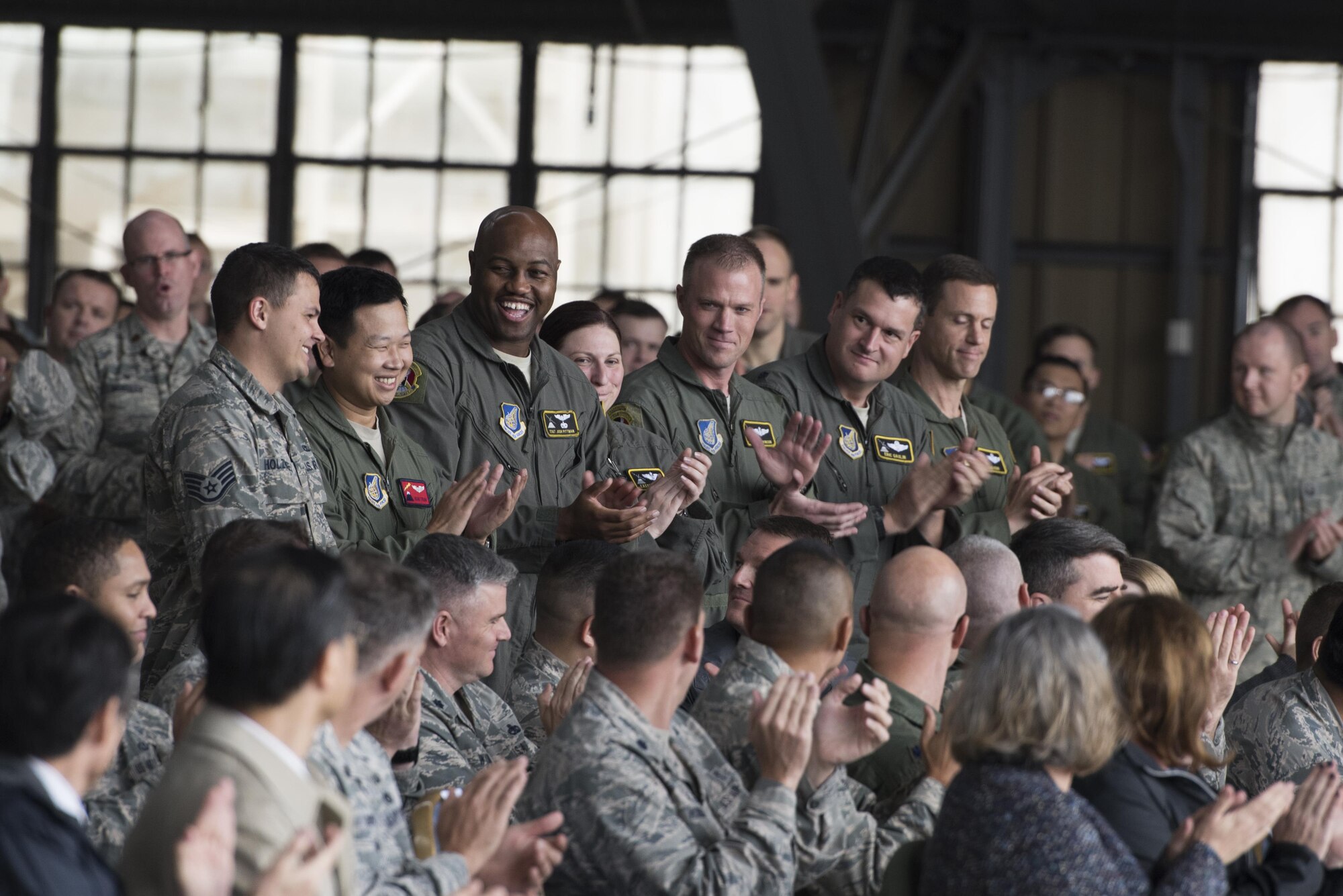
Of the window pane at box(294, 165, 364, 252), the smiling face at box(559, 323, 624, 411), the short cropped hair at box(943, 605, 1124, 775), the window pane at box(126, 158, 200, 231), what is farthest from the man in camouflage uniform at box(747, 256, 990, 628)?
the window pane at box(126, 158, 200, 231)

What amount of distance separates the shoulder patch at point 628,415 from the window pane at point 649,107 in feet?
21.6

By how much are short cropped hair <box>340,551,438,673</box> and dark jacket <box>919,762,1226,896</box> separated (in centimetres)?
84

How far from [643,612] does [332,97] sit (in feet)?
29.4

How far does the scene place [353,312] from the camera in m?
3.85

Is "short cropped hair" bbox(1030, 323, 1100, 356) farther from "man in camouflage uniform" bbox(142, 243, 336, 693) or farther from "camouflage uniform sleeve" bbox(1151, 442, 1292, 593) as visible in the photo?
"man in camouflage uniform" bbox(142, 243, 336, 693)

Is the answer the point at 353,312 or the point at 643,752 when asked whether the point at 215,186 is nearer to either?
the point at 353,312

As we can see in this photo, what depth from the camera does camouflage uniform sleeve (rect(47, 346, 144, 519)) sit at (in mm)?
5172

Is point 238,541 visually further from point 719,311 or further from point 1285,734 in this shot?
point 1285,734

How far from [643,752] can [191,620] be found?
4.10ft

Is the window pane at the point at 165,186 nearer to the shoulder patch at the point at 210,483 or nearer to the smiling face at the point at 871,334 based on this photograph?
the smiling face at the point at 871,334

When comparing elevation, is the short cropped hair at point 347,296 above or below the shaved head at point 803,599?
above

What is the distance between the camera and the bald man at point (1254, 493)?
6062 millimetres

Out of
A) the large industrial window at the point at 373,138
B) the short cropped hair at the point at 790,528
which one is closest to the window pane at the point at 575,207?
Result: the large industrial window at the point at 373,138

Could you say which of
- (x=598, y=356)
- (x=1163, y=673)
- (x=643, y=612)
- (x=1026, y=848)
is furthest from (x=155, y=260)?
(x=1026, y=848)
